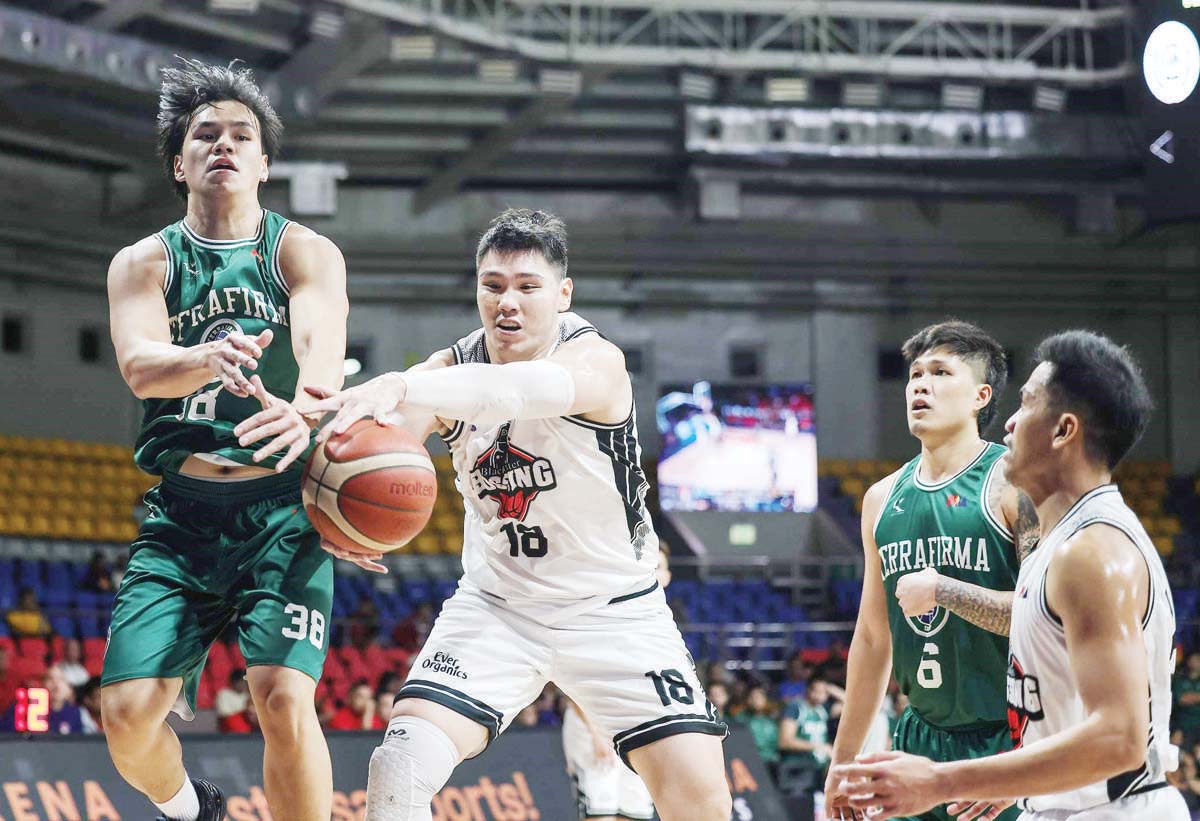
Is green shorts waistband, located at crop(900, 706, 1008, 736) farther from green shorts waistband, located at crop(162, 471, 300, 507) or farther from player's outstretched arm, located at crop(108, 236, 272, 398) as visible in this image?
player's outstretched arm, located at crop(108, 236, 272, 398)

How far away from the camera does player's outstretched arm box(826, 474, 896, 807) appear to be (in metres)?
4.92

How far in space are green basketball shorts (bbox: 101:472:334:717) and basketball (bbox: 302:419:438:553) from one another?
19.7 inches

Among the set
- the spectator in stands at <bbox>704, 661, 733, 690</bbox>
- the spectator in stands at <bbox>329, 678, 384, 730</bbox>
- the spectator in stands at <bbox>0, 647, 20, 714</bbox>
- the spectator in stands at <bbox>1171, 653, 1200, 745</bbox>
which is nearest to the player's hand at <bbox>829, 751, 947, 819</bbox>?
the spectator in stands at <bbox>329, 678, 384, 730</bbox>

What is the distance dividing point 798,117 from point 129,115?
295 inches

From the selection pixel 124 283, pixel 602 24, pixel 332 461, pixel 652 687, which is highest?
pixel 602 24

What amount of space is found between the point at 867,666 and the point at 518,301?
5.77ft

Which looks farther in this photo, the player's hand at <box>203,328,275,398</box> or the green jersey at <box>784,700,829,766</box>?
the green jersey at <box>784,700,829,766</box>

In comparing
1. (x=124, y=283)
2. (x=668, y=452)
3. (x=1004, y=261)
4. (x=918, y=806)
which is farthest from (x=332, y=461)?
(x=1004, y=261)

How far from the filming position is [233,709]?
11797 mm

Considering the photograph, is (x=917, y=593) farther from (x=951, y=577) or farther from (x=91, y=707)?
(x=91, y=707)

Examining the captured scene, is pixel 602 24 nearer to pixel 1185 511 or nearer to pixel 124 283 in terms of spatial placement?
pixel 1185 511

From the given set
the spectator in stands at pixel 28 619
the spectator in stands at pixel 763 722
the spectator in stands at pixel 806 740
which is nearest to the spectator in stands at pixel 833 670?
the spectator in stands at pixel 806 740

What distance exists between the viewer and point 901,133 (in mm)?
17328

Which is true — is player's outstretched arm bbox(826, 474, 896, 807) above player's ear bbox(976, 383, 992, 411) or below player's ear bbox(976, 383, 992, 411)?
below
